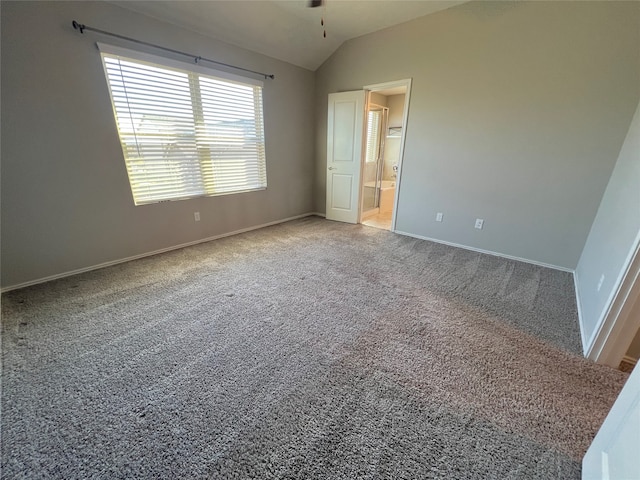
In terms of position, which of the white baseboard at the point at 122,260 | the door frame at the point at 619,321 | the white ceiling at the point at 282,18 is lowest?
the white baseboard at the point at 122,260

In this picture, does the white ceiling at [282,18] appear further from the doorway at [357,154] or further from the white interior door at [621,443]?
the white interior door at [621,443]

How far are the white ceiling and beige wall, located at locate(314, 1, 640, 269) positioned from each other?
0.91 feet

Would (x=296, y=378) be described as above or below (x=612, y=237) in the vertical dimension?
below

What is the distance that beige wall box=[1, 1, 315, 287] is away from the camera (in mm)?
2102

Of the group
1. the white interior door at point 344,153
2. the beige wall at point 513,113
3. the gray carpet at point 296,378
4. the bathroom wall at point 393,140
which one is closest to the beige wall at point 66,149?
the gray carpet at point 296,378

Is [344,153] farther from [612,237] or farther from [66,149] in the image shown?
[66,149]

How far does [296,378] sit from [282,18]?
12.7 ft

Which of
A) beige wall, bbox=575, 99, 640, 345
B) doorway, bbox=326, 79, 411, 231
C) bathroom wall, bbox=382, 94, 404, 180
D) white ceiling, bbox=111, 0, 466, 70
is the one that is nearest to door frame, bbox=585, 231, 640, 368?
beige wall, bbox=575, 99, 640, 345

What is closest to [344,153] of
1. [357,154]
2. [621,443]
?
[357,154]

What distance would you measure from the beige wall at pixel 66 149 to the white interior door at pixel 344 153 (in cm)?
172

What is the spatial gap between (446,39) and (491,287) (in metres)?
2.88

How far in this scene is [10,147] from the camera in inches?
83.7

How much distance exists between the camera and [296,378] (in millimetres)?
1496

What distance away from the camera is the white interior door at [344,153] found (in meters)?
4.06
